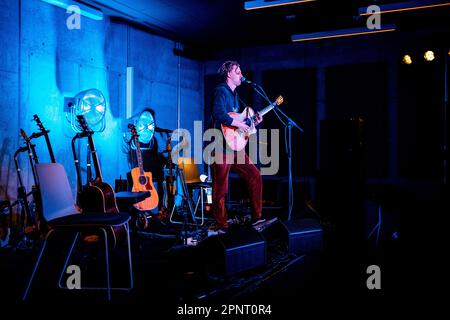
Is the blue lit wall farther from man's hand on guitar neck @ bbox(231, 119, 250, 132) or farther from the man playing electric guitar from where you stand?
man's hand on guitar neck @ bbox(231, 119, 250, 132)

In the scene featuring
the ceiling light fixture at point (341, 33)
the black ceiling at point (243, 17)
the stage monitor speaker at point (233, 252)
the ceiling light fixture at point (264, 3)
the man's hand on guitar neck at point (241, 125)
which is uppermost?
the black ceiling at point (243, 17)

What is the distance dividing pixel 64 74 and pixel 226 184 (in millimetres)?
2693

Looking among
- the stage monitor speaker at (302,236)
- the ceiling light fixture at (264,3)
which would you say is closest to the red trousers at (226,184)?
the stage monitor speaker at (302,236)

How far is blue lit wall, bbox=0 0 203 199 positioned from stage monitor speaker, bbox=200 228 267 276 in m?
2.82

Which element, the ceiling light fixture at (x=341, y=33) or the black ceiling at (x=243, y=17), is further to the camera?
the ceiling light fixture at (x=341, y=33)

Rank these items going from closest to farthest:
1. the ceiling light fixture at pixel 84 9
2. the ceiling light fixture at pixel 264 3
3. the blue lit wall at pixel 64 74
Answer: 1. the blue lit wall at pixel 64 74
2. the ceiling light fixture at pixel 264 3
3. the ceiling light fixture at pixel 84 9

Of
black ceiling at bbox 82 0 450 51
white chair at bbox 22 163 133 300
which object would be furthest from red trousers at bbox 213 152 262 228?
black ceiling at bbox 82 0 450 51

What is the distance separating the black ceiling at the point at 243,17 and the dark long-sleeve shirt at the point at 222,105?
172cm

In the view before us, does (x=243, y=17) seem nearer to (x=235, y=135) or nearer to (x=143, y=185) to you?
(x=235, y=135)

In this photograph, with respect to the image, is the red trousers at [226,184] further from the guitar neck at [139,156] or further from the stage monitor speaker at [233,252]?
the guitar neck at [139,156]

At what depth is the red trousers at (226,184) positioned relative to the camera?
15.4 feet

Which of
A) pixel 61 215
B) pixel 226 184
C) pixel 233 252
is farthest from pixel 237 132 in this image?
pixel 61 215

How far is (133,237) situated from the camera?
5.07 metres

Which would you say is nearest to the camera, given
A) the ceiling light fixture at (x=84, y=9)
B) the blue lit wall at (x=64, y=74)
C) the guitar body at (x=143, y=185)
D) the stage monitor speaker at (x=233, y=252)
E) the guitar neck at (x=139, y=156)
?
the stage monitor speaker at (x=233, y=252)
